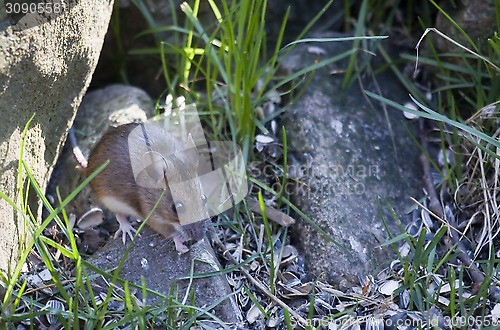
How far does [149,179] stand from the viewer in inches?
165

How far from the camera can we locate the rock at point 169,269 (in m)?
3.88

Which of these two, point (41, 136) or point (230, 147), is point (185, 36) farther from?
point (41, 136)

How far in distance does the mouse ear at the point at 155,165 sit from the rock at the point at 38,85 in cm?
59

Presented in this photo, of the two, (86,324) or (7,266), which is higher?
(7,266)

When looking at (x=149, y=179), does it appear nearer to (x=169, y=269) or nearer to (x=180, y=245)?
(x=180, y=245)

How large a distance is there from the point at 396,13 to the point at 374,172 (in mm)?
1585

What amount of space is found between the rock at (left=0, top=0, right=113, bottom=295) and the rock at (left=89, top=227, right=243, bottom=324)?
0.53 m

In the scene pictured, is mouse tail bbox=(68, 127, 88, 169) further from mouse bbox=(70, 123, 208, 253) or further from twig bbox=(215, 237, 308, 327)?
twig bbox=(215, 237, 308, 327)

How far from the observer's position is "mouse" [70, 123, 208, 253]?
4.07 metres

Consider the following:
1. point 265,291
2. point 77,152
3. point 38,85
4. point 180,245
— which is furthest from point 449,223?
point 38,85

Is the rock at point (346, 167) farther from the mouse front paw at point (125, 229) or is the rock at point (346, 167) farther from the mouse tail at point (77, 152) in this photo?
the mouse tail at point (77, 152)

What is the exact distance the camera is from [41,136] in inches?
159

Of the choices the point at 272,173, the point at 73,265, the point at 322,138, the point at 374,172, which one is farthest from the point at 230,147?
the point at 73,265

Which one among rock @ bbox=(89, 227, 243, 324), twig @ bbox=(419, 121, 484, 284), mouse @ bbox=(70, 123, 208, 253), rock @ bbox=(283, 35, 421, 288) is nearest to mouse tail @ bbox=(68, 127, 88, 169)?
mouse @ bbox=(70, 123, 208, 253)
